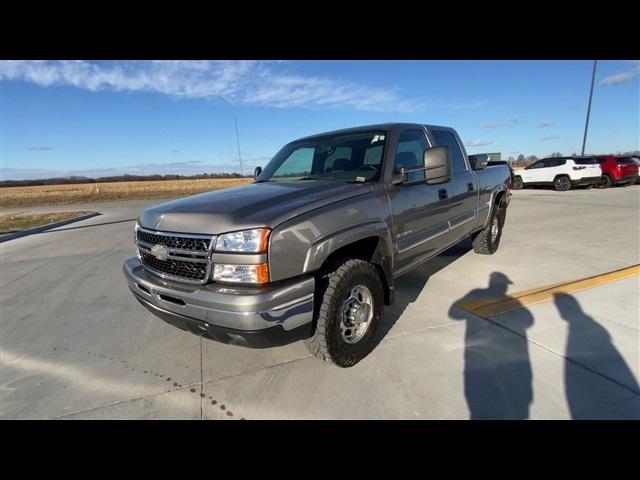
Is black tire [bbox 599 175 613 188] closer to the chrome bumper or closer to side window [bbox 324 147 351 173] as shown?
side window [bbox 324 147 351 173]

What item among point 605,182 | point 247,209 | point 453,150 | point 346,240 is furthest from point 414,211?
point 605,182

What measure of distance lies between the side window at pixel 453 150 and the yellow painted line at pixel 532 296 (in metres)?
1.67

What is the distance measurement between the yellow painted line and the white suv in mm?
14423

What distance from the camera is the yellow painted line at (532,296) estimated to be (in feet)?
11.8

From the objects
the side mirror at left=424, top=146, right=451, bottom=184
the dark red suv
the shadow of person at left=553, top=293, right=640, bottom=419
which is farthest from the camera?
the dark red suv

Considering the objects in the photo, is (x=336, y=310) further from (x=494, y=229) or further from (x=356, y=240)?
(x=494, y=229)

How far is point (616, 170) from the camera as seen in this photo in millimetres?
16125

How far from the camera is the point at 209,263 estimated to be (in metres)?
2.22

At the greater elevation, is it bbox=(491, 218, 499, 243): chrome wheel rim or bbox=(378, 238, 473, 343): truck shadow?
bbox=(491, 218, 499, 243): chrome wheel rim

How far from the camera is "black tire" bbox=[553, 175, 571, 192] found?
1623 centimetres

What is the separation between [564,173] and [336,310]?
1842 centimetres

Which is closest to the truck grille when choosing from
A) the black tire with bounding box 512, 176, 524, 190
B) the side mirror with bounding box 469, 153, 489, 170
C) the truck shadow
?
the truck shadow
